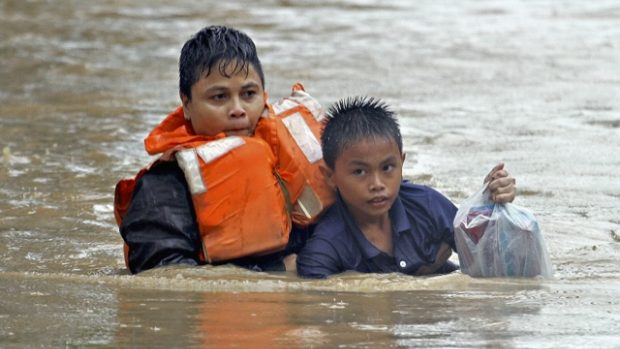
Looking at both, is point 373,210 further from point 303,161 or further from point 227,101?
point 227,101

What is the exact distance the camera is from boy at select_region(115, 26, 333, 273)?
18.6ft

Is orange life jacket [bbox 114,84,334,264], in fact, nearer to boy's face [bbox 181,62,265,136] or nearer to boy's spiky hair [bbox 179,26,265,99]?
boy's face [bbox 181,62,265,136]

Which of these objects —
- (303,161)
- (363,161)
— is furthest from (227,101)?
(363,161)

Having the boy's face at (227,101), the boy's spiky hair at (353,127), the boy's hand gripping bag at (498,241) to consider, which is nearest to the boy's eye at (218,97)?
the boy's face at (227,101)

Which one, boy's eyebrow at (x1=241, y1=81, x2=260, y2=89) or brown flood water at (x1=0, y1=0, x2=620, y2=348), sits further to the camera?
boy's eyebrow at (x1=241, y1=81, x2=260, y2=89)

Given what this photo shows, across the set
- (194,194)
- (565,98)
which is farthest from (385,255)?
(565,98)

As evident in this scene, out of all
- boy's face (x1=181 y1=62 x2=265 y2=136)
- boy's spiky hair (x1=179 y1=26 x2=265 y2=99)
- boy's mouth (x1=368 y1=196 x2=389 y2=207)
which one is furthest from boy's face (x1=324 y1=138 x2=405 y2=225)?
boy's spiky hair (x1=179 y1=26 x2=265 y2=99)

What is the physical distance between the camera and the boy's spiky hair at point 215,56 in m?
5.78

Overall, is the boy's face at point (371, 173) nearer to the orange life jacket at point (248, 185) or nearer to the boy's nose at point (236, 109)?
the orange life jacket at point (248, 185)

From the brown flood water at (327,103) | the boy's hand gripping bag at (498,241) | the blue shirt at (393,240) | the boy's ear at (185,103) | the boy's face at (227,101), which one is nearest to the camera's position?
the brown flood water at (327,103)

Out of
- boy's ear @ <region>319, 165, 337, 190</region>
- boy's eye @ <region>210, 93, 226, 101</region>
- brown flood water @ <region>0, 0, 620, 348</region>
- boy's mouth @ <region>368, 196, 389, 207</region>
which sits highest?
boy's eye @ <region>210, 93, 226, 101</region>

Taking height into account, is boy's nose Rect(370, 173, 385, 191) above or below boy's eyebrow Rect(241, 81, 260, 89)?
below

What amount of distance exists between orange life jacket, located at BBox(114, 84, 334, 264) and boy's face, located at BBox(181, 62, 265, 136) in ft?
0.20

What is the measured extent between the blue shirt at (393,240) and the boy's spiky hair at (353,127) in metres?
0.25
